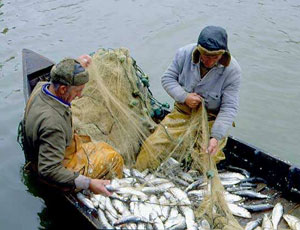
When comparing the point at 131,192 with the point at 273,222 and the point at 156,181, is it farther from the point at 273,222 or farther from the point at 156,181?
the point at 273,222

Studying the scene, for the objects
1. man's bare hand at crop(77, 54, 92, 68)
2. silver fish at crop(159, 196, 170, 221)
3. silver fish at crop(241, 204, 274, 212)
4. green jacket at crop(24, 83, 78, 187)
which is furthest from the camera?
man's bare hand at crop(77, 54, 92, 68)

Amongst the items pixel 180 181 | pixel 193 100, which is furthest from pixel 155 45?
pixel 180 181

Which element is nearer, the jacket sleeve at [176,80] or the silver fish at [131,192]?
the silver fish at [131,192]

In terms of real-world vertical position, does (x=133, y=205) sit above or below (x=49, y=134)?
below

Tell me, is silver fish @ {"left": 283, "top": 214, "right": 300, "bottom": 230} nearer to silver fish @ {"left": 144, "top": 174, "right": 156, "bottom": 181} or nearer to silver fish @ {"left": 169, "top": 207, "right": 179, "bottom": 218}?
silver fish @ {"left": 169, "top": 207, "right": 179, "bottom": 218}

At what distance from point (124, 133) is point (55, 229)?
1.87 meters

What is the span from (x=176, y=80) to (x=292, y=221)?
2494mm

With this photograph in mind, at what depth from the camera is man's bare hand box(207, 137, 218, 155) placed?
208 inches

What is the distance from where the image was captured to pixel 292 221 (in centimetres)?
489

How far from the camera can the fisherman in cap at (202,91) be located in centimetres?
518

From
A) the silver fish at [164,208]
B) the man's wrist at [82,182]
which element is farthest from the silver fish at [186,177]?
the man's wrist at [82,182]

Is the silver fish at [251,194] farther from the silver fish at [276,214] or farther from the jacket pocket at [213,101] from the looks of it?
the jacket pocket at [213,101]

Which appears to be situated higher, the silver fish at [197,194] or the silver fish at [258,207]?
the silver fish at [197,194]

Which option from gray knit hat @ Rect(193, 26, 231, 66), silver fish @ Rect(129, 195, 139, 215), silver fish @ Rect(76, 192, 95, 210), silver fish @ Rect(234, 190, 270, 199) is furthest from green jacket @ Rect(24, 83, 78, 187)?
silver fish @ Rect(234, 190, 270, 199)
